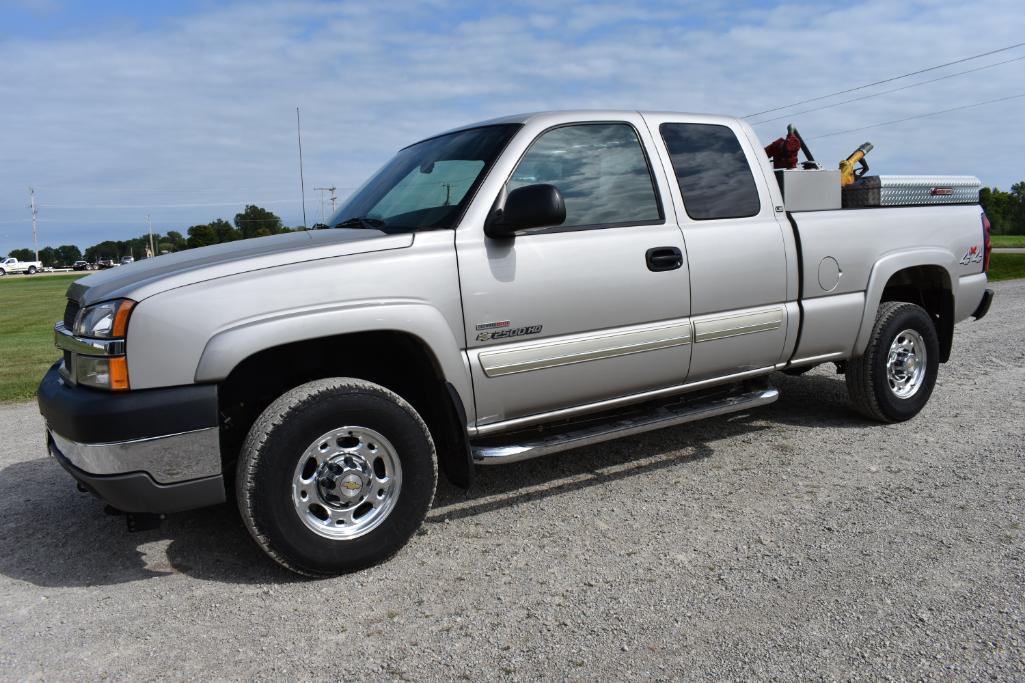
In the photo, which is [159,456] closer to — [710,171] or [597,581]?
[597,581]

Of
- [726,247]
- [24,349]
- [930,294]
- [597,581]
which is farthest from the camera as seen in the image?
[24,349]

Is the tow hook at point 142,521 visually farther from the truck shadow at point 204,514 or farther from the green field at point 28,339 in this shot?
the green field at point 28,339

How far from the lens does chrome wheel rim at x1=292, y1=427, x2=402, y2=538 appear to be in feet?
11.0

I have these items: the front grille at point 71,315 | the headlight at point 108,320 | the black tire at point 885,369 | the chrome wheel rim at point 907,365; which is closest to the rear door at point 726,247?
the black tire at point 885,369

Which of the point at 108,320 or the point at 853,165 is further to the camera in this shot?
the point at 853,165

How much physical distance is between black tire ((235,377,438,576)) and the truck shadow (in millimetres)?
249

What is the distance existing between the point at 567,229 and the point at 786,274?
4.99ft

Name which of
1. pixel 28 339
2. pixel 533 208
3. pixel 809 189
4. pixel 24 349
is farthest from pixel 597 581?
pixel 28 339

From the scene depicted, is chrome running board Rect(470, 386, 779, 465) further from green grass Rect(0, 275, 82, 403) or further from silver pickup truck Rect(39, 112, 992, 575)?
green grass Rect(0, 275, 82, 403)

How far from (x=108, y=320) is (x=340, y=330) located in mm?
877

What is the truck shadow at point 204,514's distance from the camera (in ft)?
11.7

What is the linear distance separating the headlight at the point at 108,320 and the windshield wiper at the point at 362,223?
1361 millimetres

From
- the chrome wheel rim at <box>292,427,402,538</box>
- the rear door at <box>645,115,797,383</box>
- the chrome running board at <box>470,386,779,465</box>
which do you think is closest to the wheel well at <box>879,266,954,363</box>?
the rear door at <box>645,115,797,383</box>

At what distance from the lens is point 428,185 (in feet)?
13.6
